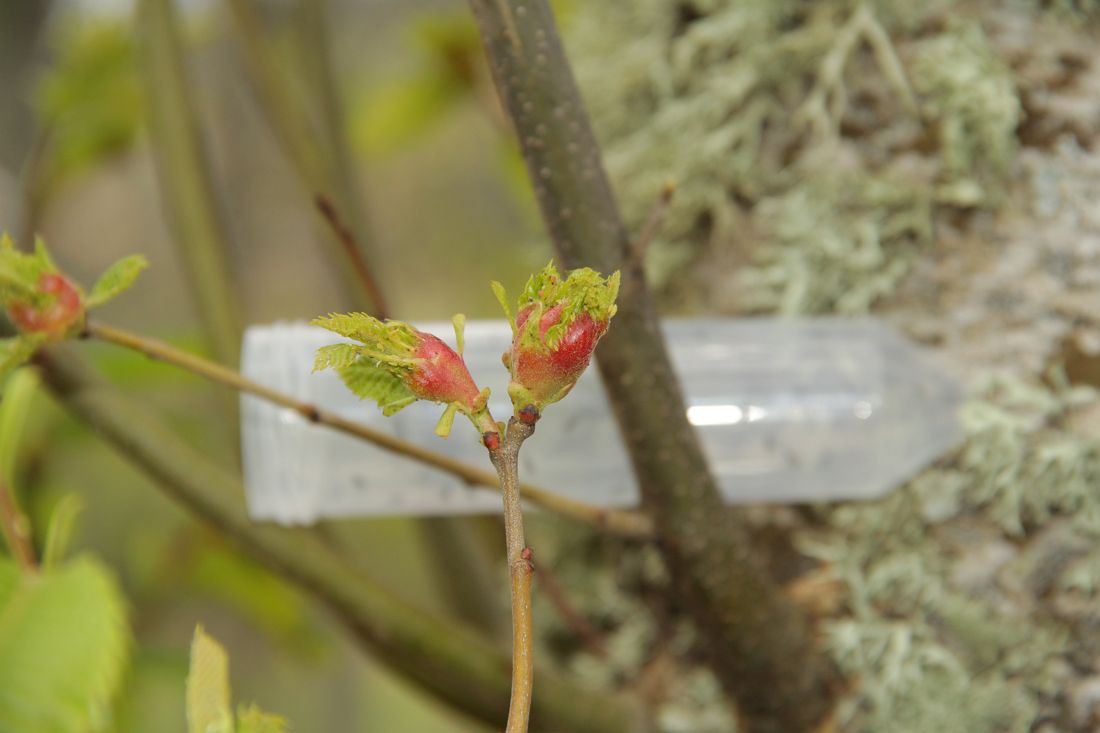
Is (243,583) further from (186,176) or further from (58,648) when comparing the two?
(58,648)

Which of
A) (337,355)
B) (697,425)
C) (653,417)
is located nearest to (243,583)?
(697,425)

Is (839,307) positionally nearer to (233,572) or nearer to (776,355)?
(776,355)

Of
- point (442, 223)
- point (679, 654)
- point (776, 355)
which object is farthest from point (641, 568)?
point (442, 223)

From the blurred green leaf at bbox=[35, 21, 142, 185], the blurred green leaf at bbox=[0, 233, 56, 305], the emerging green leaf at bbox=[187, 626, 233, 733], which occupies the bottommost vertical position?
the emerging green leaf at bbox=[187, 626, 233, 733]

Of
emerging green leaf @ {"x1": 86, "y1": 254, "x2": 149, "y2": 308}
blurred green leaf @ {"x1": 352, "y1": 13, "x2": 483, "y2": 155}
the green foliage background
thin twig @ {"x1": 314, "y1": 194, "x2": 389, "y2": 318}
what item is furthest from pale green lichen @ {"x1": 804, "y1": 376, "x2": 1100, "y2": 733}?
blurred green leaf @ {"x1": 352, "y1": 13, "x2": 483, "y2": 155}

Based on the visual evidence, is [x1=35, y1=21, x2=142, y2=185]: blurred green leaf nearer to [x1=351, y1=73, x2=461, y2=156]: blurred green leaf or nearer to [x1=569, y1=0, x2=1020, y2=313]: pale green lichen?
[x1=351, y1=73, x2=461, y2=156]: blurred green leaf

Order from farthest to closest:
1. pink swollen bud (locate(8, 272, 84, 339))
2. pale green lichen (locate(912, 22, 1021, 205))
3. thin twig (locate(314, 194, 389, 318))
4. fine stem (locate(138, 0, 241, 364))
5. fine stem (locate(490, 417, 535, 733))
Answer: fine stem (locate(138, 0, 241, 364)) → pale green lichen (locate(912, 22, 1021, 205)) → thin twig (locate(314, 194, 389, 318)) → pink swollen bud (locate(8, 272, 84, 339)) → fine stem (locate(490, 417, 535, 733))
